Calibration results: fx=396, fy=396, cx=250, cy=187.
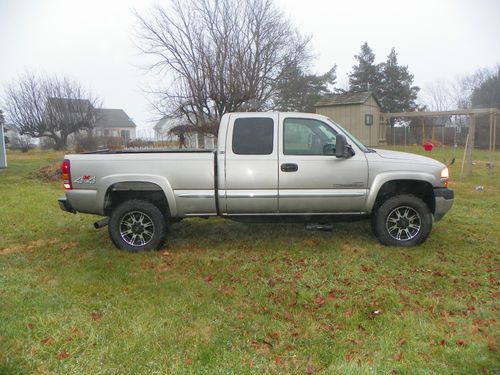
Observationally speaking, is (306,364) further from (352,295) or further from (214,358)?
(352,295)

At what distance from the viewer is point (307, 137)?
552 centimetres

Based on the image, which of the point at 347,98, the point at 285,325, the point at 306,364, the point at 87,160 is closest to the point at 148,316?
the point at 285,325

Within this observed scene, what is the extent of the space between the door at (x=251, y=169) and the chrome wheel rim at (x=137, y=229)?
1148mm

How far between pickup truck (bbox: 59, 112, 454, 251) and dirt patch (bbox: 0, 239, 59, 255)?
1.12 meters

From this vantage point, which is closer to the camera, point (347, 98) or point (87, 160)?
point (87, 160)

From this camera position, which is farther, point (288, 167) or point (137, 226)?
point (137, 226)

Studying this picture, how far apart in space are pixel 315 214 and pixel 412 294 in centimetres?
175

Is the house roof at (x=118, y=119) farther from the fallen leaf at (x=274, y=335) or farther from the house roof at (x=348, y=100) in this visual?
the fallen leaf at (x=274, y=335)

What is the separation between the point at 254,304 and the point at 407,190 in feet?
10.1

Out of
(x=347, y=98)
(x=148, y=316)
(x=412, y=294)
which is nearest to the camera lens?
(x=148, y=316)

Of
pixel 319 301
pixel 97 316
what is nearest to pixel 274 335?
pixel 319 301

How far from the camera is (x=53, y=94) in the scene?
40.6m

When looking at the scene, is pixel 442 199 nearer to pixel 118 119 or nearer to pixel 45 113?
pixel 45 113

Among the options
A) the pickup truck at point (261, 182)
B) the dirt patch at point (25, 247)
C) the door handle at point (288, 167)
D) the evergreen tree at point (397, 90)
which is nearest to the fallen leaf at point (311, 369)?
the pickup truck at point (261, 182)
